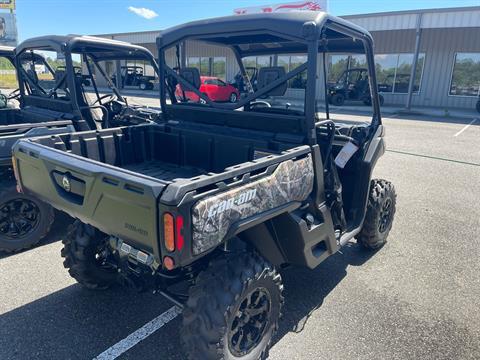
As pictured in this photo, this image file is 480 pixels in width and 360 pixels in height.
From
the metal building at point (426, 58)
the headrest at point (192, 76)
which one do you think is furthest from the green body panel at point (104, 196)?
the metal building at point (426, 58)

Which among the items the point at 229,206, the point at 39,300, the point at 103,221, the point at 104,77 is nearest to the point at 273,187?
the point at 229,206

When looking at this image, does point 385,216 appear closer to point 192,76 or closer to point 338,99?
point 338,99

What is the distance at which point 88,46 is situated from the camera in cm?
520

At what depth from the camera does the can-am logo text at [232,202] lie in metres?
1.91

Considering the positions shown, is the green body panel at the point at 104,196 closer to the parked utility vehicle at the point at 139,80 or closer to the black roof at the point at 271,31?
the black roof at the point at 271,31

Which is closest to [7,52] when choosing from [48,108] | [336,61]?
[48,108]

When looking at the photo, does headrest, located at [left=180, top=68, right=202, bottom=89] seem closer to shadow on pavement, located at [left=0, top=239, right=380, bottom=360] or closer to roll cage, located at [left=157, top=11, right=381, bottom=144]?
roll cage, located at [left=157, top=11, right=381, bottom=144]

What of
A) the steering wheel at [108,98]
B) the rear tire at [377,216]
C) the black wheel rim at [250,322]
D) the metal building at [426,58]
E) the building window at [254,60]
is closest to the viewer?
the black wheel rim at [250,322]

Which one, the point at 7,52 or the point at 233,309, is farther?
the point at 7,52

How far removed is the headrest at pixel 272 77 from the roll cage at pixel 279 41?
0.27 feet

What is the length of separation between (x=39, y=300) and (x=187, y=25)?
8.61ft

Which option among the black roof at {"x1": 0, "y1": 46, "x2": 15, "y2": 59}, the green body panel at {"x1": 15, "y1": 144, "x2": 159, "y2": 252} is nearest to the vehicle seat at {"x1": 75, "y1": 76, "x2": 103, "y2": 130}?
the black roof at {"x1": 0, "y1": 46, "x2": 15, "y2": 59}

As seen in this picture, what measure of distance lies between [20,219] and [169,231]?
118 inches

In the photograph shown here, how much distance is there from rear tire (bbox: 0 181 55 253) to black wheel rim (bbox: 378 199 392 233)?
3.55m
